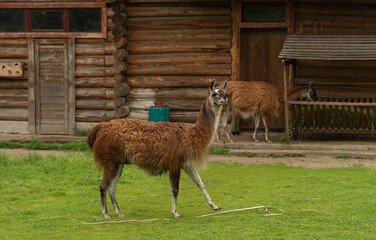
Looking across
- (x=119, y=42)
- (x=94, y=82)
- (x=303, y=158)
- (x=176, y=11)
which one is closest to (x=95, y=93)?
(x=94, y=82)

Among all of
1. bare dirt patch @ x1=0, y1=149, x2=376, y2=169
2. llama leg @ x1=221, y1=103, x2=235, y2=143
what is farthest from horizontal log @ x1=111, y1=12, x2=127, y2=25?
bare dirt patch @ x1=0, y1=149, x2=376, y2=169

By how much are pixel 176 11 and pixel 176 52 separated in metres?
1.01

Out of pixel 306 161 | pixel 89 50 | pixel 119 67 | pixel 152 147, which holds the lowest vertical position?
pixel 306 161

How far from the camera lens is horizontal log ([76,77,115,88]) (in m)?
15.9

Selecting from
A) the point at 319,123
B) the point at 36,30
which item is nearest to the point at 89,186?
the point at 319,123

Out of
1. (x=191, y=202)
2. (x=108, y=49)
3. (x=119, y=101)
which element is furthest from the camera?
(x=108, y=49)

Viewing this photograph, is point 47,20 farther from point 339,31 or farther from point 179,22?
point 339,31

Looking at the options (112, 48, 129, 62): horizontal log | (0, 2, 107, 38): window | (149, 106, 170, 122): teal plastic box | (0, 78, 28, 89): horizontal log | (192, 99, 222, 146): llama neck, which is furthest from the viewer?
(0, 78, 28, 89): horizontal log

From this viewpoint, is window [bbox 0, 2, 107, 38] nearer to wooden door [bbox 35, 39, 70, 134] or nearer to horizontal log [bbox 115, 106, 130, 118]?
wooden door [bbox 35, 39, 70, 134]

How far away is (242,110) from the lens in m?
14.1

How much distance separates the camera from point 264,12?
1491 cm

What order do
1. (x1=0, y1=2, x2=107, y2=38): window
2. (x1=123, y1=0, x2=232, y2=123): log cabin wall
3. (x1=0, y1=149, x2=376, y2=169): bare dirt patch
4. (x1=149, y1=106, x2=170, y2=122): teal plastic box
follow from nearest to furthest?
1. (x1=0, y1=149, x2=376, y2=169): bare dirt patch
2. (x1=149, y1=106, x2=170, y2=122): teal plastic box
3. (x1=123, y1=0, x2=232, y2=123): log cabin wall
4. (x1=0, y1=2, x2=107, y2=38): window

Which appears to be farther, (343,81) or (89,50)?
(89,50)

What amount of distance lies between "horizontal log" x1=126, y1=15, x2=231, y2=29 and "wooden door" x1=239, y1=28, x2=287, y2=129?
1.99 ft
